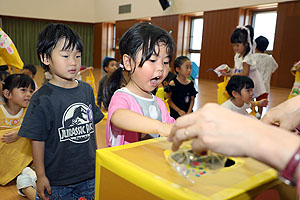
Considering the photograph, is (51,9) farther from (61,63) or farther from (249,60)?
(61,63)

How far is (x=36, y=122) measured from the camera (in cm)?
124

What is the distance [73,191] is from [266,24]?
844cm

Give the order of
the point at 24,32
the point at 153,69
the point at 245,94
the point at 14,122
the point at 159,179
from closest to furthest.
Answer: the point at 159,179 → the point at 153,69 → the point at 14,122 → the point at 245,94 → the point at 24,32

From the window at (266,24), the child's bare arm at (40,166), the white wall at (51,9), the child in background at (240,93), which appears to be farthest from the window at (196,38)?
the child's bare arm at (40,166)

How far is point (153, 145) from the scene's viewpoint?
833mm

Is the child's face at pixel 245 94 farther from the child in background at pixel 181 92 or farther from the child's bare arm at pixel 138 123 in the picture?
the child's bare arm at pixel 138 123

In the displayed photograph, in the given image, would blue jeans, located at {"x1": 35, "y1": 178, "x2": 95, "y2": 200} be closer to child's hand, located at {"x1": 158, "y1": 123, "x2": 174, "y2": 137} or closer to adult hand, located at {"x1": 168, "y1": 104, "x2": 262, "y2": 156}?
child's hand, located at {"x1": 158, "y1": 123, "x2": 174, "y2": 137}

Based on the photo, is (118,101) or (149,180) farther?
(118,101)

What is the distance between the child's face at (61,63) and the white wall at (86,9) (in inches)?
359

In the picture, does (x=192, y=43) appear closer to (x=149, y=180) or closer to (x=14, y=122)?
(x=14, y=122)

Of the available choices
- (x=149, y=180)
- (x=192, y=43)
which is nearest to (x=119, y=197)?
(x=149, y=180)

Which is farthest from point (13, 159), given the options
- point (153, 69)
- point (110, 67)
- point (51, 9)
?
point (51, 9)

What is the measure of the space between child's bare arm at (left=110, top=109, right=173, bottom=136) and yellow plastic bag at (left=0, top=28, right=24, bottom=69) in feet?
6.90

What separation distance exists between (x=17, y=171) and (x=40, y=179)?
2.99 feet
